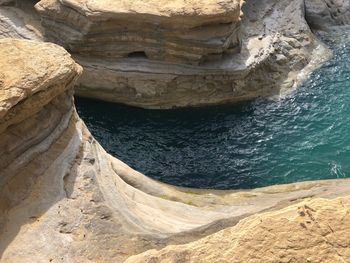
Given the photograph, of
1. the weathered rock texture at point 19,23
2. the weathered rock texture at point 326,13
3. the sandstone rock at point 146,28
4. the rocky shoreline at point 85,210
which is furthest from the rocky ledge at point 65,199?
the weathered rock texture at point 326,13

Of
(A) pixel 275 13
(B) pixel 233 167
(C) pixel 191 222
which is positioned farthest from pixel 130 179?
(A) pixel 275 13

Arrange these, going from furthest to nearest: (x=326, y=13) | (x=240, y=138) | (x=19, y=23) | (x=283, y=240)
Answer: (x=326, y=13) < (x=19, y=23) < (x=240, y=138) < (x=283, y=240)

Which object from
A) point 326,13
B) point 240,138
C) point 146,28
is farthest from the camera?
point 326,13

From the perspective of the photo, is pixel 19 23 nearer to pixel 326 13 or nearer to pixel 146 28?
pixel 146 28

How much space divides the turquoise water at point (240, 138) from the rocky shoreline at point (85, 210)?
3424 mm

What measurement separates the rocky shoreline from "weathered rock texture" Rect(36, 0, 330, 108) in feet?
21.0

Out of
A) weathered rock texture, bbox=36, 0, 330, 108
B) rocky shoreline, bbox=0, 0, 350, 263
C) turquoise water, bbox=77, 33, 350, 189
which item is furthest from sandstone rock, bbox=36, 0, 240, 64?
rocky shoreline, bbox=0, 0, 350, 263

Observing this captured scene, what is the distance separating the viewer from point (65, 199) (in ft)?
31.3

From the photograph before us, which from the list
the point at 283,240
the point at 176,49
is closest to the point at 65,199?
the point at 283,240

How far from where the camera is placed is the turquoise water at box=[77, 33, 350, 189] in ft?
52.7

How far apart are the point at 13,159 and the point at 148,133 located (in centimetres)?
871

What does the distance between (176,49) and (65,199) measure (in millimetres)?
9408

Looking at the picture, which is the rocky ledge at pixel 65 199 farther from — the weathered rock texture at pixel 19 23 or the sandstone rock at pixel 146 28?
the weathered rock texture at pixel 19 23

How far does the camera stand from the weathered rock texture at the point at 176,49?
Result: 16.7m
